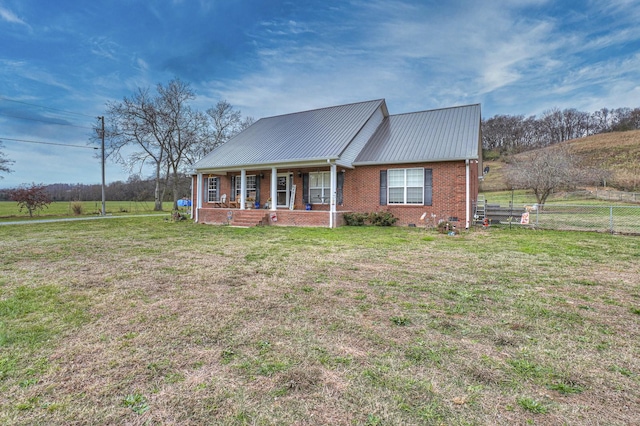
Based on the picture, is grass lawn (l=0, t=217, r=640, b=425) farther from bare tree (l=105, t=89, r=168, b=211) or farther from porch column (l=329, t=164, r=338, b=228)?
bare tree (l=105, t=89, r=168, b=211)

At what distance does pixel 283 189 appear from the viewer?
17078mm

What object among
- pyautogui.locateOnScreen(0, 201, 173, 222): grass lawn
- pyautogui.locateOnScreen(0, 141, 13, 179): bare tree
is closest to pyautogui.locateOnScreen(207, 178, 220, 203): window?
pyautogui.locateOnScreen(0, 201, 173, 222): grass lawn

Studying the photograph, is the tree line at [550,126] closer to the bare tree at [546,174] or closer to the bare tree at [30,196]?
the bare tree at [546,174]

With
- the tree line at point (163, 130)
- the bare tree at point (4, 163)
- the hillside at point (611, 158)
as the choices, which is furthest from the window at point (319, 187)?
the hillside at point (611, 158)

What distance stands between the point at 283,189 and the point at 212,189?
17.6 feet

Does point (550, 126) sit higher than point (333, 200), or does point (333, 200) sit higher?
point (550, 126)

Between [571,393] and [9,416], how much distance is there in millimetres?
3746

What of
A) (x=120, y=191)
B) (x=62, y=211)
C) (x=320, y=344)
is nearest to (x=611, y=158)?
(x=320, y=344)

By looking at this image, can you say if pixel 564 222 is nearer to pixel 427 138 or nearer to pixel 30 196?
pixel 427 138

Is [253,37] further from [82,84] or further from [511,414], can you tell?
[511,414]

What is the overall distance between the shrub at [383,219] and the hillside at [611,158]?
3395 centimetres

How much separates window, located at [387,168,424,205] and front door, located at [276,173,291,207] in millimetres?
5542

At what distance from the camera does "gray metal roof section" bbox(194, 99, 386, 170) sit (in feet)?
48.4

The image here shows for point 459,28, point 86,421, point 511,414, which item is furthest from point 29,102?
point 511,414
